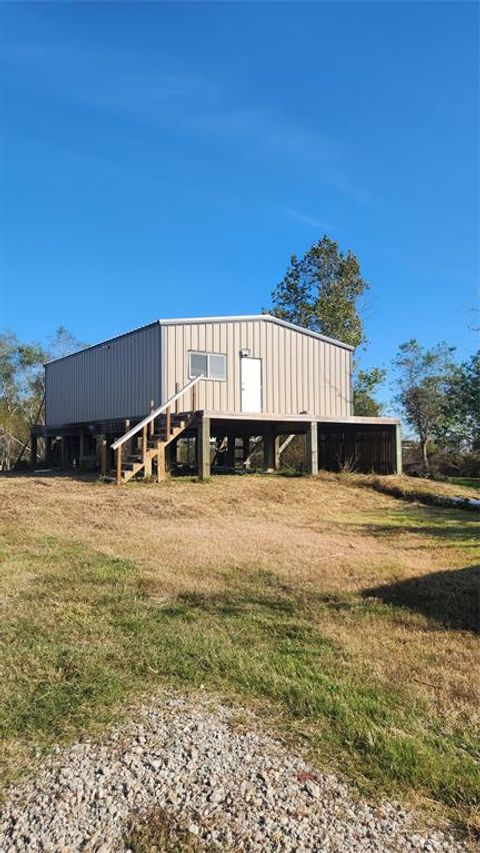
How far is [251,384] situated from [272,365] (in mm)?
971

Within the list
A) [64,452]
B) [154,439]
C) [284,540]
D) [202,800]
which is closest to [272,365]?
[154,439]

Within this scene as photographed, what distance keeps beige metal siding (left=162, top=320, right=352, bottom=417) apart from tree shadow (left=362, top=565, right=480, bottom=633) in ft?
33.7

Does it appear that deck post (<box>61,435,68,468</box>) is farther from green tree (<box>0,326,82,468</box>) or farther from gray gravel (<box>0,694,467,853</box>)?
gray gravel (<box>0,694,467,853</box>)

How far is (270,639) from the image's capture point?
3.71m

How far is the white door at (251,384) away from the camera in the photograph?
16.4 meters

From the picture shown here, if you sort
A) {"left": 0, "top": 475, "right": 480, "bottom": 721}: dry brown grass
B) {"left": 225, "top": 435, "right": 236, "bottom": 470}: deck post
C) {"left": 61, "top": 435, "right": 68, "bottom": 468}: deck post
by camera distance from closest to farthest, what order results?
{"left": 0, "top": 475, "right": 480, "bottom": 721}: dry brown grass, {"left": 61, "top": 435, "right": 68, "bottom": 468}: deck post, {"left": 225, "top": 435, "right": 236, "bottom": 470}: deck post

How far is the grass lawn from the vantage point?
2473 mm

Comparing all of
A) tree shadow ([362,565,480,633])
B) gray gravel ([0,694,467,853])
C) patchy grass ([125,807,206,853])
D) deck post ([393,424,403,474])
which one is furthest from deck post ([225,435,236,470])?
patchy grass ([125,807,206,853])

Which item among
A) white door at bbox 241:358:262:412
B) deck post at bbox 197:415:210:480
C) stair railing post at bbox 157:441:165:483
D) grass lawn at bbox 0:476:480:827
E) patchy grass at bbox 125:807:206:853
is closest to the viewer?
patchy grass at bbox 125:807:206:853

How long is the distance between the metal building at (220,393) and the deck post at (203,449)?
1.0 inches

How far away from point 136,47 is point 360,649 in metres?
10.3

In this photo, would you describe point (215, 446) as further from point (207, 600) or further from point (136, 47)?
point (207, 600)

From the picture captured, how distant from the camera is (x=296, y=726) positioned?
2.61m

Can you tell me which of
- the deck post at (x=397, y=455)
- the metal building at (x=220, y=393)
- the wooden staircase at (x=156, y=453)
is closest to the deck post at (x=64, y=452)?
the metal building at (x=220, y=393)
